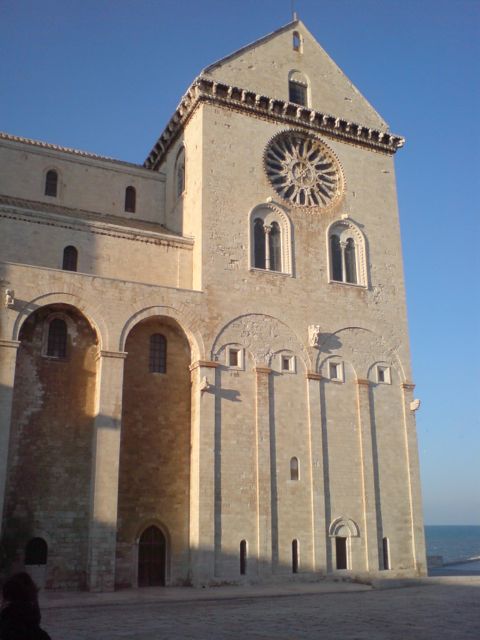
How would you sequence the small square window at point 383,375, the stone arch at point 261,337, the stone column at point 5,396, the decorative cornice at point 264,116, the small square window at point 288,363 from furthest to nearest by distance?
the small square window at point 383,375 < the decorative cornice at point 264,116 < the small square window at point 288,363 < the stone arch at point 261,337 < the stone column at point 5,396

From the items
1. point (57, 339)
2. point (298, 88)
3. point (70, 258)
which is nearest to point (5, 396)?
point (57, 339)

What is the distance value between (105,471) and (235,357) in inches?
242

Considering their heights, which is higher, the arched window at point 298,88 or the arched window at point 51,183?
the arched window at point 298,88

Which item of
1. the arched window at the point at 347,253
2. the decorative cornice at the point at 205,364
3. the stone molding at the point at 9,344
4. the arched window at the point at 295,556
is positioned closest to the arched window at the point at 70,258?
the stone molding at the point at 9,344

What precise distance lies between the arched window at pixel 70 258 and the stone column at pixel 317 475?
367 inches

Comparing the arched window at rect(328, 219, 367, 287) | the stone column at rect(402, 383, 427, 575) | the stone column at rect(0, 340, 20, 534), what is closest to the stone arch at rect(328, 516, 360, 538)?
the stone column at rect(402, 383, 427, 575)

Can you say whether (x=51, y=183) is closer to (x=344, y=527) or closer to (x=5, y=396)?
(x=5, y=396)

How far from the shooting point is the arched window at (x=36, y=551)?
20156 millimetres

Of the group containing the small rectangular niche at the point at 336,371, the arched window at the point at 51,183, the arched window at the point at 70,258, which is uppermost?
the arched window at the point at 51,183

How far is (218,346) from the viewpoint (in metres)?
23.9

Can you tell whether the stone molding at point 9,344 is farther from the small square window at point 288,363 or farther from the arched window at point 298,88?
the arched window at point 298,88

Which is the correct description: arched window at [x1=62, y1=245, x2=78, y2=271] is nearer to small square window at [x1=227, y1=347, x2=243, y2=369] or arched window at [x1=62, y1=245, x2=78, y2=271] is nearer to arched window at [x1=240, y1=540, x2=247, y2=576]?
small square window at [x1=227, y1=347, x2=243, y2=369]

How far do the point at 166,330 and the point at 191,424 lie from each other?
3.41m

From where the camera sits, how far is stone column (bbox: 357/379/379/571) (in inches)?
965
